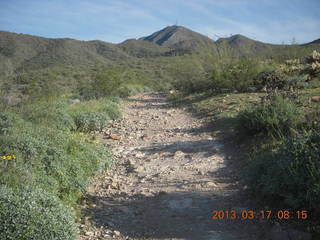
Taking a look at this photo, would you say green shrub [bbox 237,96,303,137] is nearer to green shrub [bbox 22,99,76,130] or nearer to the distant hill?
green shrub [bbox 22,99,76,130]

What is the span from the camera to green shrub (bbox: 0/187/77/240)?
258 cm

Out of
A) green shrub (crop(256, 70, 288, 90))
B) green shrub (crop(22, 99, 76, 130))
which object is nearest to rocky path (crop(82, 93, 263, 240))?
green shrub (crop(22, 99, 76, 130))

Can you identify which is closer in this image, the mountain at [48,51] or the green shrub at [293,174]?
the green shrub at [293,174]

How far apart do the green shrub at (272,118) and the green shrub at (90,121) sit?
401cm

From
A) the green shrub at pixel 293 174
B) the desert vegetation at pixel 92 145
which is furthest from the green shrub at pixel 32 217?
the green shrub at pixel 293 174

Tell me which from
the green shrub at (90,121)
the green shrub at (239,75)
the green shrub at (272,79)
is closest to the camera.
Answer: the green shrub at (90,121)

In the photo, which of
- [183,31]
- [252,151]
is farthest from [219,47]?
[183,31]

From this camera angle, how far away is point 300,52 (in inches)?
610

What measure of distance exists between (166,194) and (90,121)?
14.5ft

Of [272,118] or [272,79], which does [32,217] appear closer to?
[272,118]

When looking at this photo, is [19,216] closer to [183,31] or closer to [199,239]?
[199,239]

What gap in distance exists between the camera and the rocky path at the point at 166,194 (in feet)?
10.9
